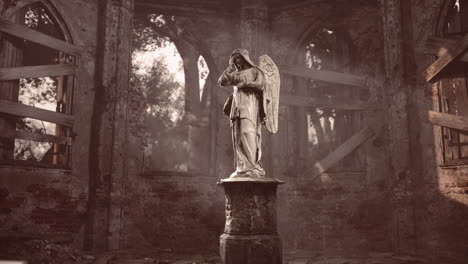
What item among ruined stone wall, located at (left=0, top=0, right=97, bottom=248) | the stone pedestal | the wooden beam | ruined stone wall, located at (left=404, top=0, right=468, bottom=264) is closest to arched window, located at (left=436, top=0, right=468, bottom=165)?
ruined stone wall, located at (left=404, top=0, right=468, bottom=264)

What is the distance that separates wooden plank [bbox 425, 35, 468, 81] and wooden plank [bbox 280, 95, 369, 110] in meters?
1.98

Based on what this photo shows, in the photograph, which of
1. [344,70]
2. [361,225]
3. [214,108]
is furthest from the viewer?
[344,70]

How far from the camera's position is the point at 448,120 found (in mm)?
7547

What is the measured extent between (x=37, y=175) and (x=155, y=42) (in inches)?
317

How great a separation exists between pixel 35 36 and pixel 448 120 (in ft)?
25.9

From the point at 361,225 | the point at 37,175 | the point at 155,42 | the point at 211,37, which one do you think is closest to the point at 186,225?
the point at 37,175

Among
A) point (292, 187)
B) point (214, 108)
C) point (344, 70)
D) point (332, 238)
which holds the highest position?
point (344, 70)

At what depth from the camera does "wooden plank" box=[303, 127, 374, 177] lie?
30.6 feet

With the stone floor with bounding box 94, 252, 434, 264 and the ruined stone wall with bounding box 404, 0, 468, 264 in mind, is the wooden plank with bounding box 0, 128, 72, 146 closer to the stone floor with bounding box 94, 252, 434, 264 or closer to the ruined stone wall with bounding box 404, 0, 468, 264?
the stone floor with bounding box 94, 252, 434, 264

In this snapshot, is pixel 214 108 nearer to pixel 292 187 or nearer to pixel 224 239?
pixel 292 187

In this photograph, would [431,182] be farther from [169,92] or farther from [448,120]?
[169,92]

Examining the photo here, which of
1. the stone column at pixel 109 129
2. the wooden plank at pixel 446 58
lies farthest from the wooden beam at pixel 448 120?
the stone column at pixel 109 129

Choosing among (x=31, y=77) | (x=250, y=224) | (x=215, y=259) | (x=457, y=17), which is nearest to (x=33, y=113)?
(x=31, y=77)

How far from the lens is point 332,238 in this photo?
9352 millimetres
